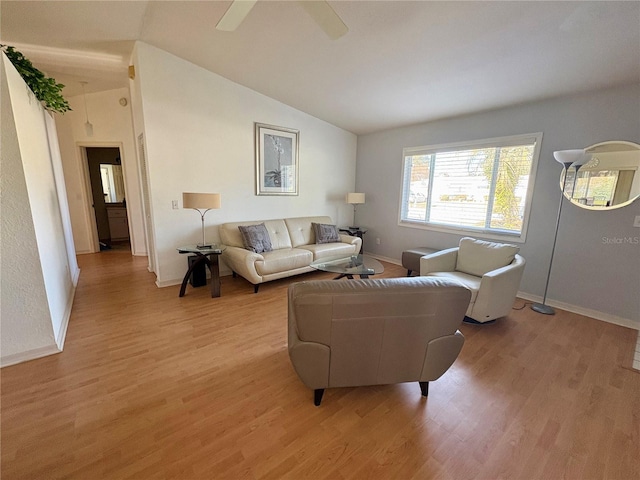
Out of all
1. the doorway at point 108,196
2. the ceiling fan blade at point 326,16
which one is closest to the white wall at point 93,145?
the doorway at point 108,196

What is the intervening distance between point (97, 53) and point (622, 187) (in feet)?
20.5

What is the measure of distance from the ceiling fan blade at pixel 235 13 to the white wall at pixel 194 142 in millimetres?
1865

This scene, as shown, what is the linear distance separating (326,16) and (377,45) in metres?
1.13

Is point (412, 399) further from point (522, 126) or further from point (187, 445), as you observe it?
point (522, 126)

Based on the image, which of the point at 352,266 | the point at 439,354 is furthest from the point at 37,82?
the point at 439,354

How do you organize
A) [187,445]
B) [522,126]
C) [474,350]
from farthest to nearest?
[522,126]
[474,350]
[187,445]

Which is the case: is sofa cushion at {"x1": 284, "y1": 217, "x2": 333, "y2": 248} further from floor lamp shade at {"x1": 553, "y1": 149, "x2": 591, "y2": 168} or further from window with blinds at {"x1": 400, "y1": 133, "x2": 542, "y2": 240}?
floor lamp shade at {"x1": 553, "y1": 149, "x2": 591, "y2": 168}

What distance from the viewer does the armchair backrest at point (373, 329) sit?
1.40 metres

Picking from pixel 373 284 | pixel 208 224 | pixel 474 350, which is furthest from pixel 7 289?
pixel 474 350

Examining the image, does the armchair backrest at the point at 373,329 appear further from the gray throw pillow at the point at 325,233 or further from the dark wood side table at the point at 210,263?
the gray throw pillow at the point at 325,233

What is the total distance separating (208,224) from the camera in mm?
3828

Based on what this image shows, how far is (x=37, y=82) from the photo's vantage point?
2.51 m

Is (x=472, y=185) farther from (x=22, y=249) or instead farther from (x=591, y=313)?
(x=22, y=249)

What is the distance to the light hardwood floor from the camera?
1311 mm
